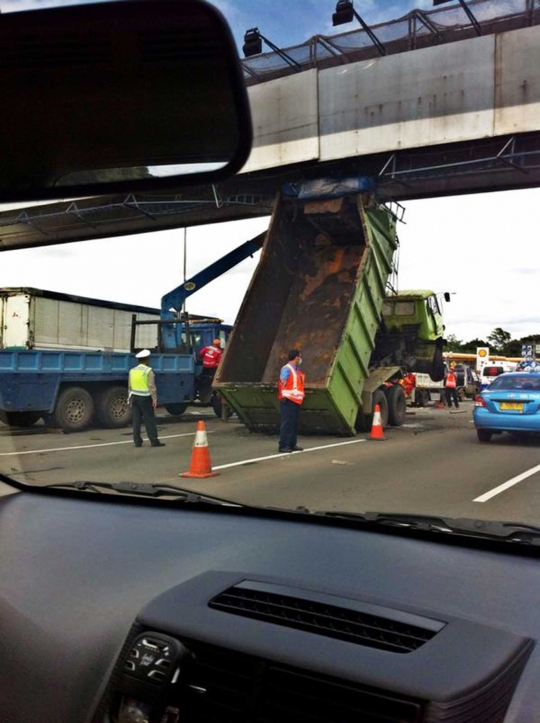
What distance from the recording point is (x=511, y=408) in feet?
22.0

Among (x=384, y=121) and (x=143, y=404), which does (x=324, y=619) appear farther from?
(x=384, y=121)

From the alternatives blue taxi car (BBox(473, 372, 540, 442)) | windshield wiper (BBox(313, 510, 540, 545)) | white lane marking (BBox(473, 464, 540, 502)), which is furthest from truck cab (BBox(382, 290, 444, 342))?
windshield wiper (BBox(313, 510, 540, 545))

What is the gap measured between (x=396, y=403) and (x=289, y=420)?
2.93 meters

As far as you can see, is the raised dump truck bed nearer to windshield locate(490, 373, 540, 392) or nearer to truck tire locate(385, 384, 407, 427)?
truck tire locate(385, 384, 407, 427)

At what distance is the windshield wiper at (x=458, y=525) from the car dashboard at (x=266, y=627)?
0.07 metres

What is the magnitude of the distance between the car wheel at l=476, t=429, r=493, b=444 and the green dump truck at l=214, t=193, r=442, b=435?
385cm

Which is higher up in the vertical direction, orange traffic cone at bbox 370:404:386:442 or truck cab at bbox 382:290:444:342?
truck cab at bbox 382:290:444:342

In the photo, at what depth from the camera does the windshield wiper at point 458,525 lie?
2.27 m

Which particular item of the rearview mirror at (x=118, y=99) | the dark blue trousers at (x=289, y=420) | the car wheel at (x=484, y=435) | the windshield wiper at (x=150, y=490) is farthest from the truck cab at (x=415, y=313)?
the rearview mirror at (x=118, y=99)

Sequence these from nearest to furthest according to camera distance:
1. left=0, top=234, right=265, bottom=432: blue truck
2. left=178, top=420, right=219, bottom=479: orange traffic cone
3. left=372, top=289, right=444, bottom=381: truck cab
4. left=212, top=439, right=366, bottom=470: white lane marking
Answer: left=178, top=420, right=219, bottom=479: orange traffic cone, left=212, top=439, right=366, bottom=470: white lane marking, left=0, top=234, right=265, bottom=432: blue truck, left=372, top=289, right=444, bottom=381: truck cab

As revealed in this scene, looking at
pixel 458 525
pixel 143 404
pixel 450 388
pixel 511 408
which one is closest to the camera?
pixel 458 525

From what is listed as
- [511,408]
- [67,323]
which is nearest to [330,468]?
[511,408]

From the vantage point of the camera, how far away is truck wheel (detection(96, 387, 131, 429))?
939 centimetres

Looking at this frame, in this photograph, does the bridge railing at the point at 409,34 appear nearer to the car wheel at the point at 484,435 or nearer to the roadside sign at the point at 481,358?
the car wheel at the point at 484,435
